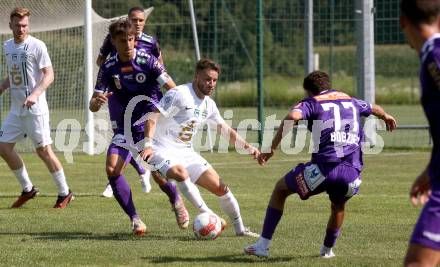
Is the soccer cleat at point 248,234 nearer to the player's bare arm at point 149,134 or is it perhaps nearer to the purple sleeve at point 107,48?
the player's bare arm at point 149,134

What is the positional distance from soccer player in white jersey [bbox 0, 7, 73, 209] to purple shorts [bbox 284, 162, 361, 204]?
14.3 ft

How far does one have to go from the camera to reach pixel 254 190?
13250 millimetres

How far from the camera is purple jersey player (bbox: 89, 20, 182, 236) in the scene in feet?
31.2

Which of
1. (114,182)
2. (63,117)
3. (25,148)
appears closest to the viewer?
(114,182)

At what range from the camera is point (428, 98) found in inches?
206

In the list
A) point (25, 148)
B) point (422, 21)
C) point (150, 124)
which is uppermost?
point (422, 21)

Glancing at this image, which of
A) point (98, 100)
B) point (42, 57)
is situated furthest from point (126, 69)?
point (42, 57)

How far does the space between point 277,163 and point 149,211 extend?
21.3 feet

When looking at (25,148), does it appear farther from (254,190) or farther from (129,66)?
(129,66)

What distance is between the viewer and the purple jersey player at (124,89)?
9523 millimetres

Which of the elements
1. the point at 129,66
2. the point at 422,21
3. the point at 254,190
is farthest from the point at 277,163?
the point at 422,21

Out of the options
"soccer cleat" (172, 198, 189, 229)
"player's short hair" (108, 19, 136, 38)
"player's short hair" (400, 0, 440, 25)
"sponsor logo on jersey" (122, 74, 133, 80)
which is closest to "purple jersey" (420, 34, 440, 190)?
"player's short hair" (400, 0, 440, 25)

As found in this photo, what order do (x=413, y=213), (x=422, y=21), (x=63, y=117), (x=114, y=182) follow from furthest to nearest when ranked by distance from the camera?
(x=63, y=117)
(x=413, y=213)
(x=114, y=182)
(x=422, y=21)

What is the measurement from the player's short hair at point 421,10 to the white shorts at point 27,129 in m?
7.12
